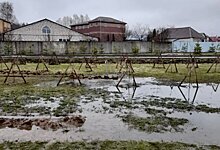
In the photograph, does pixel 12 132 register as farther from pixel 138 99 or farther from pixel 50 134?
pixel 138 99

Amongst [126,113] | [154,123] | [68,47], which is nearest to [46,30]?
[68,47]

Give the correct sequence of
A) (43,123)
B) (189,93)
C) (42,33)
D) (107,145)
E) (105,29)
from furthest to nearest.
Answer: (105,29)
(42,33)
(189,93)
(43,123)
(107,145)

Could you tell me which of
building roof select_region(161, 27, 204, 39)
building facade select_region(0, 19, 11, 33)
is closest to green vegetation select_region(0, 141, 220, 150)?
building facade select_region(0, 19, 11, 33)

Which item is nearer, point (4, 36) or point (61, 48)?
point (61, 48)

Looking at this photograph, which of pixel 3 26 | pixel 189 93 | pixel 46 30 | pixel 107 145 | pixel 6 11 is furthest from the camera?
pixel 6 11

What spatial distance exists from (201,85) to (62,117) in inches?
334

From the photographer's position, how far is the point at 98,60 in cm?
2931

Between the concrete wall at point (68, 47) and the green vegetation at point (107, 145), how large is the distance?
32.6 m

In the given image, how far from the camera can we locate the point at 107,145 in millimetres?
6070

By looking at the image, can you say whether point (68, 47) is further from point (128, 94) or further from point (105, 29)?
point (128, 94)

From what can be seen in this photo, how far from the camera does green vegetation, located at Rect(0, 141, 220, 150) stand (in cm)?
591

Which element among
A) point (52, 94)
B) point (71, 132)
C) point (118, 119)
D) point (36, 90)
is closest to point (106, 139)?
point (71, 132)

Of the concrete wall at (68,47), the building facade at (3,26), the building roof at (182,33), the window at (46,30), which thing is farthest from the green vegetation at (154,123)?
the building roof at (182,33)

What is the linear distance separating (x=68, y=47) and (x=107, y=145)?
112 ft
